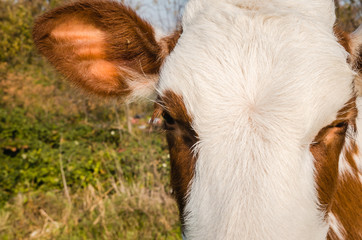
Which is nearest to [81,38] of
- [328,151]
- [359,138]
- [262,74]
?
[262,74]

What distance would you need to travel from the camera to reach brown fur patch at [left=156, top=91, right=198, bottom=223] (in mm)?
1976

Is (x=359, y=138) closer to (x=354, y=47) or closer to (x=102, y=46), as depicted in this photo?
(x=354, y=47)

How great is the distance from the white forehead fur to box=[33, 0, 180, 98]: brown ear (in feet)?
1.65

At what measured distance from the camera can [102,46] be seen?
2.72 metres

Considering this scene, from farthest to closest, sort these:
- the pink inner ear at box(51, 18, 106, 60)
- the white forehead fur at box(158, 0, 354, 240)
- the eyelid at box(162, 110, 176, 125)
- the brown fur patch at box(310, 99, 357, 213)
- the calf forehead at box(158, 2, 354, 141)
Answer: the pink inner ear at box(51, 18, 106, 60) < the eyelid at box(162, 110, 176, 125) < the brown fur patch at box(310, 99, 357, 213) < the calf forehead at box(158, 2, 354, 141) < the white forehead fur at box(158, 0, 354, 240)

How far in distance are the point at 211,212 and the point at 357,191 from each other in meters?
1.26

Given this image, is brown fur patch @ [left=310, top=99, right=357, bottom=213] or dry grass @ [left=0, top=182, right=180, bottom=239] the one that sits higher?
brown fur patch @ [left=310, top=99, right=357, bottom=213]

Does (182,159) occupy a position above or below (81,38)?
below

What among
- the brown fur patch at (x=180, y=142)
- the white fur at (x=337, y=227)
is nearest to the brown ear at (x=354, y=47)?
the white fur at (x=337, y=227)

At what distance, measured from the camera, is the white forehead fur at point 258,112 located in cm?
159

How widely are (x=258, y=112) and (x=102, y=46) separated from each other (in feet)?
4.78

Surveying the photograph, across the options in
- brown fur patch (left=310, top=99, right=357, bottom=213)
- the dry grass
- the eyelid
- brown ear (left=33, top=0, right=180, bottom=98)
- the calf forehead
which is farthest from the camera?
the dry grass

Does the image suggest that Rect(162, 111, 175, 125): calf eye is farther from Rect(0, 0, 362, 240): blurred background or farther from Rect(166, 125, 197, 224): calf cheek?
Rect(0, 0, 362, 240): blurred background

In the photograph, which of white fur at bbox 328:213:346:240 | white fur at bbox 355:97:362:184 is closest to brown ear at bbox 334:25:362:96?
white fur at bbox 355:97:362:184
